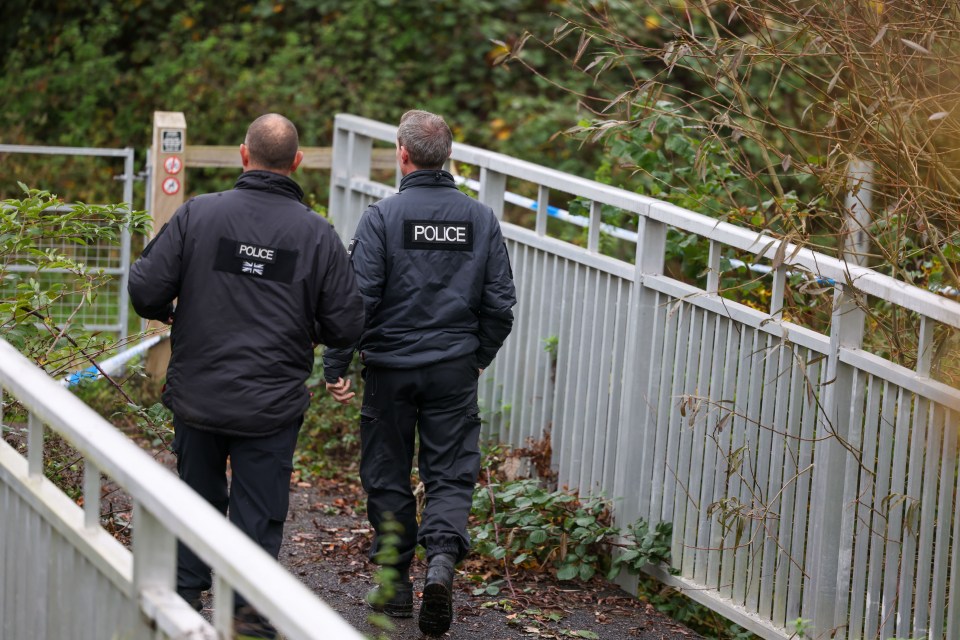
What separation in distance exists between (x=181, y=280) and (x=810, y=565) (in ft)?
8.28

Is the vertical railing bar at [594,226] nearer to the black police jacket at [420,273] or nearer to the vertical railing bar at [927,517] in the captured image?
the black police jacket at [420,273]

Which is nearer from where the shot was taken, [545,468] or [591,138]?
[591,138]

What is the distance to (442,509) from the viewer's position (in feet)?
16.5

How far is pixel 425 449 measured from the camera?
514cm

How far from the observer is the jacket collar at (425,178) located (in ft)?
16.4

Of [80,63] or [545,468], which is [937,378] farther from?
[80,63]

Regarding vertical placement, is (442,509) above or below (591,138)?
below

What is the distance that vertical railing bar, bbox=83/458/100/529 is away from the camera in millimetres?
2738

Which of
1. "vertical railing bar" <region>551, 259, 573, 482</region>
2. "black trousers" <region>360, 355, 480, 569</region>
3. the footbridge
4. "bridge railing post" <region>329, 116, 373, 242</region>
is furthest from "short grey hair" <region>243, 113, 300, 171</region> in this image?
"bridge railing post" <region>329, 116, 373, 242</region>

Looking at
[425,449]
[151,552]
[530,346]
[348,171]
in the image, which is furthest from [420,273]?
[348,171]

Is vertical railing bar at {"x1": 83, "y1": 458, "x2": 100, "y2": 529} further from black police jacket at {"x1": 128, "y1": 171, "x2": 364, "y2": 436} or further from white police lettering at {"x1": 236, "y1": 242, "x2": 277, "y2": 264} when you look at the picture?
white police lettering at {"x1": 236, "y1": 242, "x2": 277, "y2": 264}

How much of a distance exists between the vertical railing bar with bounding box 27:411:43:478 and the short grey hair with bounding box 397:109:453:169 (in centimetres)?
227

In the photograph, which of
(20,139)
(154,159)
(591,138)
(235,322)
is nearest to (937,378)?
(591,138)

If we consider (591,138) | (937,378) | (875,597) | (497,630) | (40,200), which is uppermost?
(591,138)
